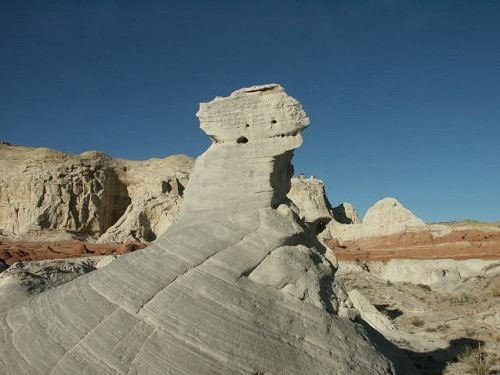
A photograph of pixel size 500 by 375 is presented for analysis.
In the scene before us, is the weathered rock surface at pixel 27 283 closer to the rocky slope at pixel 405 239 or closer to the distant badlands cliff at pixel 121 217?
the distant badlands cliff at pixel 121 217

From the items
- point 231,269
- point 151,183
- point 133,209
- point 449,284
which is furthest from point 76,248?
point 231,269

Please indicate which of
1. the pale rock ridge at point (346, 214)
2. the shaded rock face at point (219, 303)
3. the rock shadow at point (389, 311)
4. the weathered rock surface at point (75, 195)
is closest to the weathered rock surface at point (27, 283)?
the shaded rock face at point (219, 303)

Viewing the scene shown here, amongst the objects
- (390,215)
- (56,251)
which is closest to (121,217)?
(56,251)

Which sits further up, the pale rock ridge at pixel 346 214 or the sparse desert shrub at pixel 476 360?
the pale rock ridge at pixel 346 214

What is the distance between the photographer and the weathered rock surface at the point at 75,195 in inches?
1590

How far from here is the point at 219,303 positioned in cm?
589

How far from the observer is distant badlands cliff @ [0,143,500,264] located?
32.8m

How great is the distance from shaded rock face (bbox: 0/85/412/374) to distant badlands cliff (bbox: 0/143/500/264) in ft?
80.3

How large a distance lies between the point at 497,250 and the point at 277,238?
28.7m

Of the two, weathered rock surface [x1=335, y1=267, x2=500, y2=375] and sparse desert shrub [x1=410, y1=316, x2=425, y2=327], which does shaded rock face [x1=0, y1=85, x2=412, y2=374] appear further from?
sparse desert shrub [x1=410, y1=316, x2=425, y2=327]

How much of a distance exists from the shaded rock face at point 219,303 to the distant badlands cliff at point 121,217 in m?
24.5

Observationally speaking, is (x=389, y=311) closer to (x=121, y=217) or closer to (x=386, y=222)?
(x=386, y=222)

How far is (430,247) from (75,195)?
3111 centimetres

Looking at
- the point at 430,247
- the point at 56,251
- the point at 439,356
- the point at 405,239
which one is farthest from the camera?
the point at 405,239
